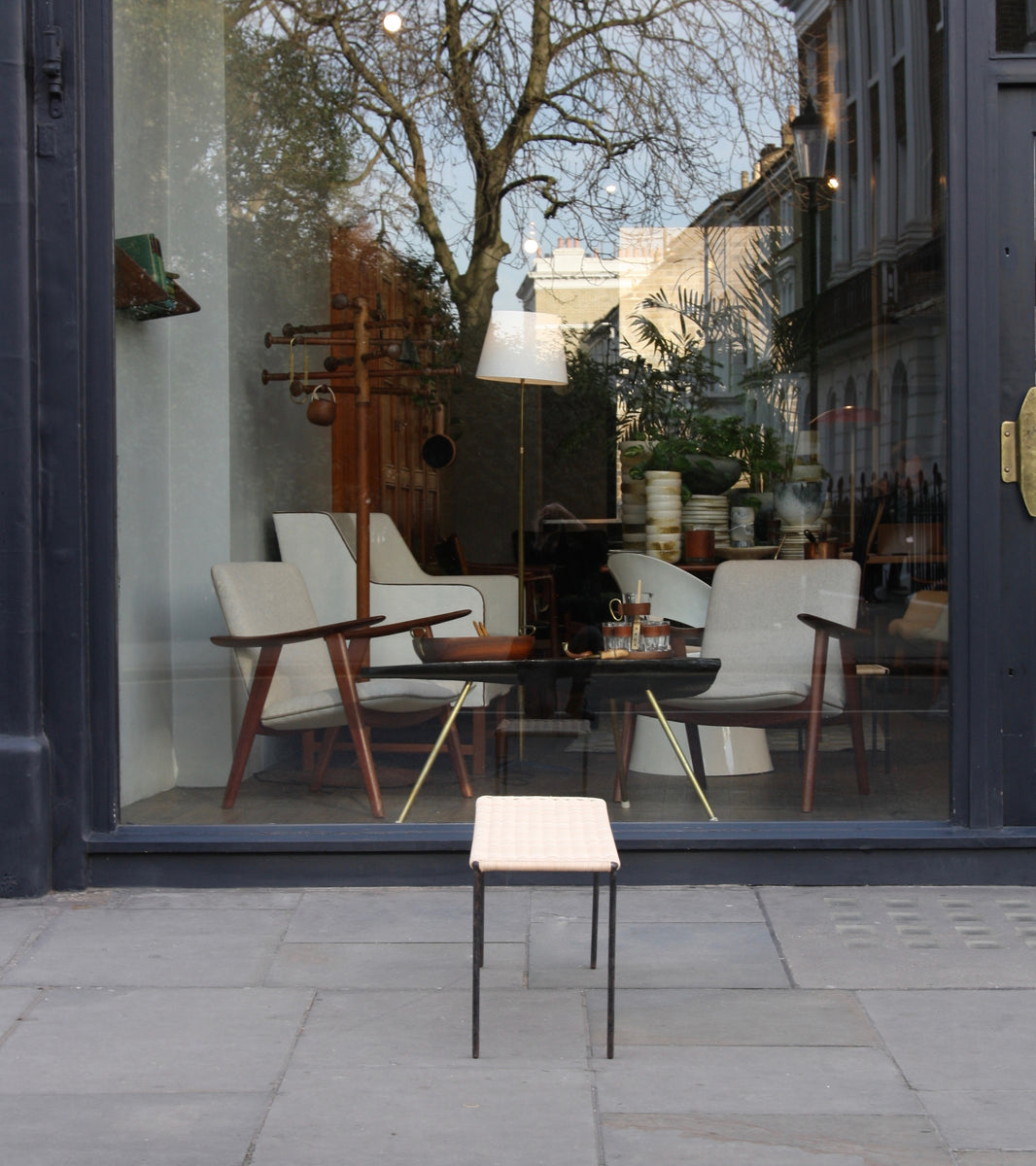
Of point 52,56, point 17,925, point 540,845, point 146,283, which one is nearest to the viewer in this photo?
point 540,845

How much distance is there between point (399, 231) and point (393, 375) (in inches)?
20.7

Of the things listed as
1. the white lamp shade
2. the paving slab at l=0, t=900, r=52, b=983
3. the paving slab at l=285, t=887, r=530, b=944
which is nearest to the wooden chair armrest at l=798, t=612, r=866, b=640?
the white lamp shade

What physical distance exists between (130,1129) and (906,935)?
2086 mm

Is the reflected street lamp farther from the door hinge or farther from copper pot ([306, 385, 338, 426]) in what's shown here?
the door hinge

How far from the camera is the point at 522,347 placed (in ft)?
17.0

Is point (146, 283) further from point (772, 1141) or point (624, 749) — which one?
point (772, 1141)

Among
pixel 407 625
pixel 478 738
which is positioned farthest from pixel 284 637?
pixel 478 738

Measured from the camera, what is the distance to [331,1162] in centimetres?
237

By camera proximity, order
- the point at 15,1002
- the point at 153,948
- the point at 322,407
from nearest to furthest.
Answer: the point at 15,1002 → the point at 153,948 → the point at 322,407

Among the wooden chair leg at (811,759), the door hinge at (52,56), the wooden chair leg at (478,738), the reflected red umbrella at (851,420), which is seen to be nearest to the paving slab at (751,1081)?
the wooden chair leg at (811,759)

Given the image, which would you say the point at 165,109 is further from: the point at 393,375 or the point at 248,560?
the point at 248,560

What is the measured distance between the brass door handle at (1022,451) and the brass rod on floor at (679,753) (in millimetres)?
1337

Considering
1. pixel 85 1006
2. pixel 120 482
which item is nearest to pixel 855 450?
pixel 120 482

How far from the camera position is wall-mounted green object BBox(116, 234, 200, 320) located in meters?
4.31
